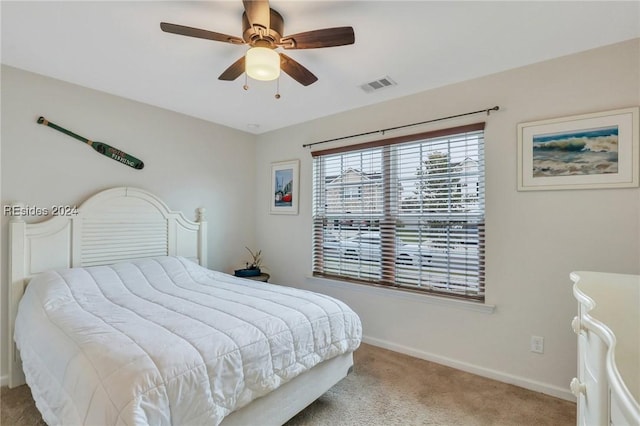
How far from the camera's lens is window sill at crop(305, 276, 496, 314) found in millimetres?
2555

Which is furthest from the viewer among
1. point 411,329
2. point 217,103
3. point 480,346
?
point 217,103

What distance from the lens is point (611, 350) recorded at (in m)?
0.70

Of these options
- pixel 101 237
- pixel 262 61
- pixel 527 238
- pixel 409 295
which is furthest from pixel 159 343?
pixel 527 238

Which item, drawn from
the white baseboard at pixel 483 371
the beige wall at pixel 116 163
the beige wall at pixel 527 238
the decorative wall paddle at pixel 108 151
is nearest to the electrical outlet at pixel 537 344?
the beige wall at pixel 527 238

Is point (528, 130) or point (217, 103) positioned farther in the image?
point (217, 103)

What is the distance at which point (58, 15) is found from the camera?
183 cm

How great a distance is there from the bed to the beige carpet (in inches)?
7.3

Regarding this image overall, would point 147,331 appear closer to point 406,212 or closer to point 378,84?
point 406,212

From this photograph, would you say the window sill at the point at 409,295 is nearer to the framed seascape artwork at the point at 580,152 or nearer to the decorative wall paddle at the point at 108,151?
the framed seascape artwork at the point at 580,152

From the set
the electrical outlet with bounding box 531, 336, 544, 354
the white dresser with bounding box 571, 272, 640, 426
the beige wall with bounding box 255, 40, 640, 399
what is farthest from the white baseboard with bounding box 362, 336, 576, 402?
the white dresser with bounding box 571, 272, 640, 426

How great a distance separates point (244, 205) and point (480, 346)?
3091 mm

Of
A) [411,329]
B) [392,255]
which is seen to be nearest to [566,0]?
[392,255]

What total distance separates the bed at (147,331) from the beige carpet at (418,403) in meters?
0.18

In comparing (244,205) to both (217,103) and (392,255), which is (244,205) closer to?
(217,103)
